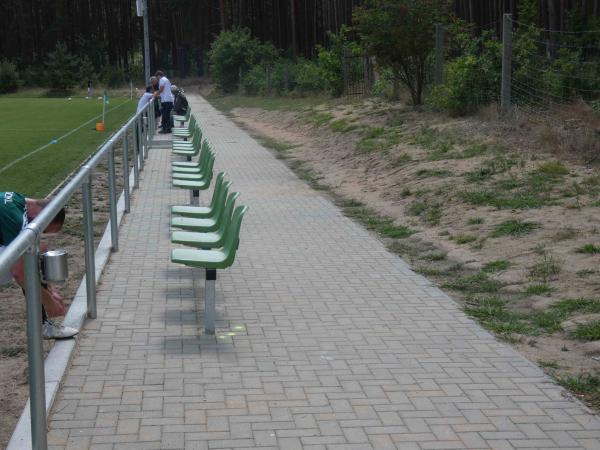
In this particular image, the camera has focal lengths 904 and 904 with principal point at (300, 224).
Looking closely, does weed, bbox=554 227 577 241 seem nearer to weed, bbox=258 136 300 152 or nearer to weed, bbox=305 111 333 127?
weed, bbox=258 136 300 152

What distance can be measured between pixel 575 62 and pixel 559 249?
861cm

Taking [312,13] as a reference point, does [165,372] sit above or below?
below

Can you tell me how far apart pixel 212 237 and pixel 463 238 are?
3421mm

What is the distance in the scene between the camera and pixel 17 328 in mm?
6500

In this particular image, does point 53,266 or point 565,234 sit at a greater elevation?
point 53,266

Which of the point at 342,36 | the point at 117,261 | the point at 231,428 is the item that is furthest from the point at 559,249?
the point at 342,36

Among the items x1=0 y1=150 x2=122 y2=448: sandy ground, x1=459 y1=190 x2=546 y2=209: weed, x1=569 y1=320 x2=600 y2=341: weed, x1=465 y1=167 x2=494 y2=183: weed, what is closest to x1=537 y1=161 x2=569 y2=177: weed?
x1=465 y1=167 x2=494 y2=183: weed

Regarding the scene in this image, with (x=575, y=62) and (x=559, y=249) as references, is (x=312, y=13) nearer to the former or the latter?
(x=575, y=62)

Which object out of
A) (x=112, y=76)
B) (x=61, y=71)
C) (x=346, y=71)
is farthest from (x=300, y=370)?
(x=112, y=76)

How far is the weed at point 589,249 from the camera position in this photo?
8.27 metres

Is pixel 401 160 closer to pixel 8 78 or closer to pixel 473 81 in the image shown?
pixel 473 81

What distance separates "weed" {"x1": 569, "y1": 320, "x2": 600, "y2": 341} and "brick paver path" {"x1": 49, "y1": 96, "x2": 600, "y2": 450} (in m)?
0.60

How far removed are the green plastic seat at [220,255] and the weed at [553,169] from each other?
6.41m

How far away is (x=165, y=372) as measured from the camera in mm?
5430
